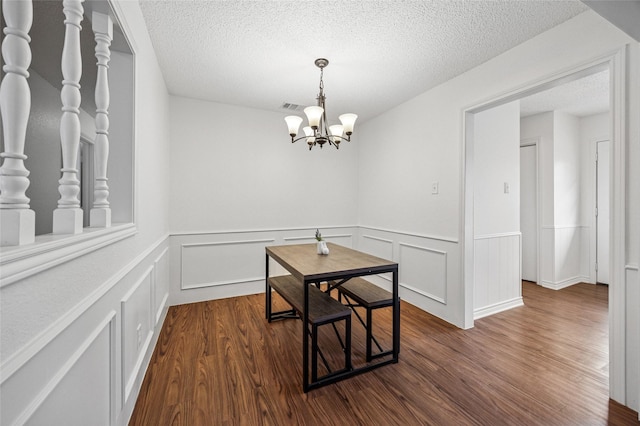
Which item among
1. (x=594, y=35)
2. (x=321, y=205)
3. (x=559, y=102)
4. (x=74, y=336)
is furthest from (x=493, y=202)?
(x=74, y=336)

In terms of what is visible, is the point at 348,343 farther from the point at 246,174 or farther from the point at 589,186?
the point at 589,186

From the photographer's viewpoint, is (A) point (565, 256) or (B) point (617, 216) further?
(A) point (565, 256)

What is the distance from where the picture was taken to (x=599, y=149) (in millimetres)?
4047

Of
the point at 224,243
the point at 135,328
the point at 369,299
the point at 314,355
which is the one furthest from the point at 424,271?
the point at 135,328

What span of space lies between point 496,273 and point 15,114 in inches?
147

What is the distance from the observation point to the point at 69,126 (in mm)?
978

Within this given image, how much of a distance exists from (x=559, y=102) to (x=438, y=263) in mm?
2809

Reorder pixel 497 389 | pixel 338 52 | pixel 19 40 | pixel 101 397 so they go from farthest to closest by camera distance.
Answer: pixel 338 52
pixel 497 389
pixel 101 397
pixel 19 40

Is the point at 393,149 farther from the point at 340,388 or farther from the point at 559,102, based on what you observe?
the point at 340,388

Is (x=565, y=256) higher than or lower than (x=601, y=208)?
lower

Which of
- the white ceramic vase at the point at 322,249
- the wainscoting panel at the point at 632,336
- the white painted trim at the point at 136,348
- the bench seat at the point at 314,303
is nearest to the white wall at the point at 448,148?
the wainscoting panel at the point at 632,336

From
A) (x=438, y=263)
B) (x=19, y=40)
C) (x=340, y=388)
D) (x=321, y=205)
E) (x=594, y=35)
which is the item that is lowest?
(x=340, y=388)

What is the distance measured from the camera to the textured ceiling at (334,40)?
1810mm

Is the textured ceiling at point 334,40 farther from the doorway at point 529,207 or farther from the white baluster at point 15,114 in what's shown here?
the doorway at point 529,207
